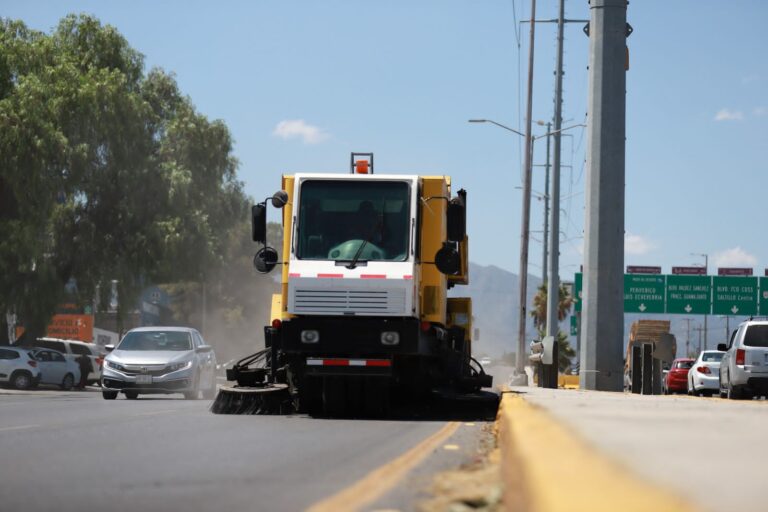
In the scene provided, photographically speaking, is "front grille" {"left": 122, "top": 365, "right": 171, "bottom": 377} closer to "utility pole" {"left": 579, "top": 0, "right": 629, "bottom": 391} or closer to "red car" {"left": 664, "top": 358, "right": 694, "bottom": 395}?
"utility pole" {"left": 579, "top": 0, "right": 629, "bottom": 391}

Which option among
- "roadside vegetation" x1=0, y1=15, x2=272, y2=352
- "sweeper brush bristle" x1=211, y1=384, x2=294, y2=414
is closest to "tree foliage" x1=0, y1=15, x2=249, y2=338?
"roadside vegetation" x1=0, y1=15, x2=272, y2=352

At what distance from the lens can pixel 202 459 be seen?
31.1 ft

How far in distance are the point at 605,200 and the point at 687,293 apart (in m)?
35.4

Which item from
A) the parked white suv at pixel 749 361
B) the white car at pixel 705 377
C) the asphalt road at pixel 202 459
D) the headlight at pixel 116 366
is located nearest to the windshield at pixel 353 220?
the asphalt road at pixel 202 459

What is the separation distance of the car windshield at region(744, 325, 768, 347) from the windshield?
11623 millimetres

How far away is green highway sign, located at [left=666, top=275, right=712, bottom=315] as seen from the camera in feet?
185

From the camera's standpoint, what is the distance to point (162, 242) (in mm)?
44875

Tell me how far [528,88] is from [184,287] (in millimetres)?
48530

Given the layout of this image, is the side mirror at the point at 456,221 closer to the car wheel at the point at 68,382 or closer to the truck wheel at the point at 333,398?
the truck wheel at the point at 333,398

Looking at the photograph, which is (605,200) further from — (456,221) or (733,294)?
(733,294)

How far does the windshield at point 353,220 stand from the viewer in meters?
16.1

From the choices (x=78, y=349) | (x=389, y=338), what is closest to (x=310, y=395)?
(x=389, y=338)

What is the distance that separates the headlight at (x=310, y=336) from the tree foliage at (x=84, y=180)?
2587 cm

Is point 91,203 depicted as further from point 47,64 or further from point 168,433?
point 168,433
